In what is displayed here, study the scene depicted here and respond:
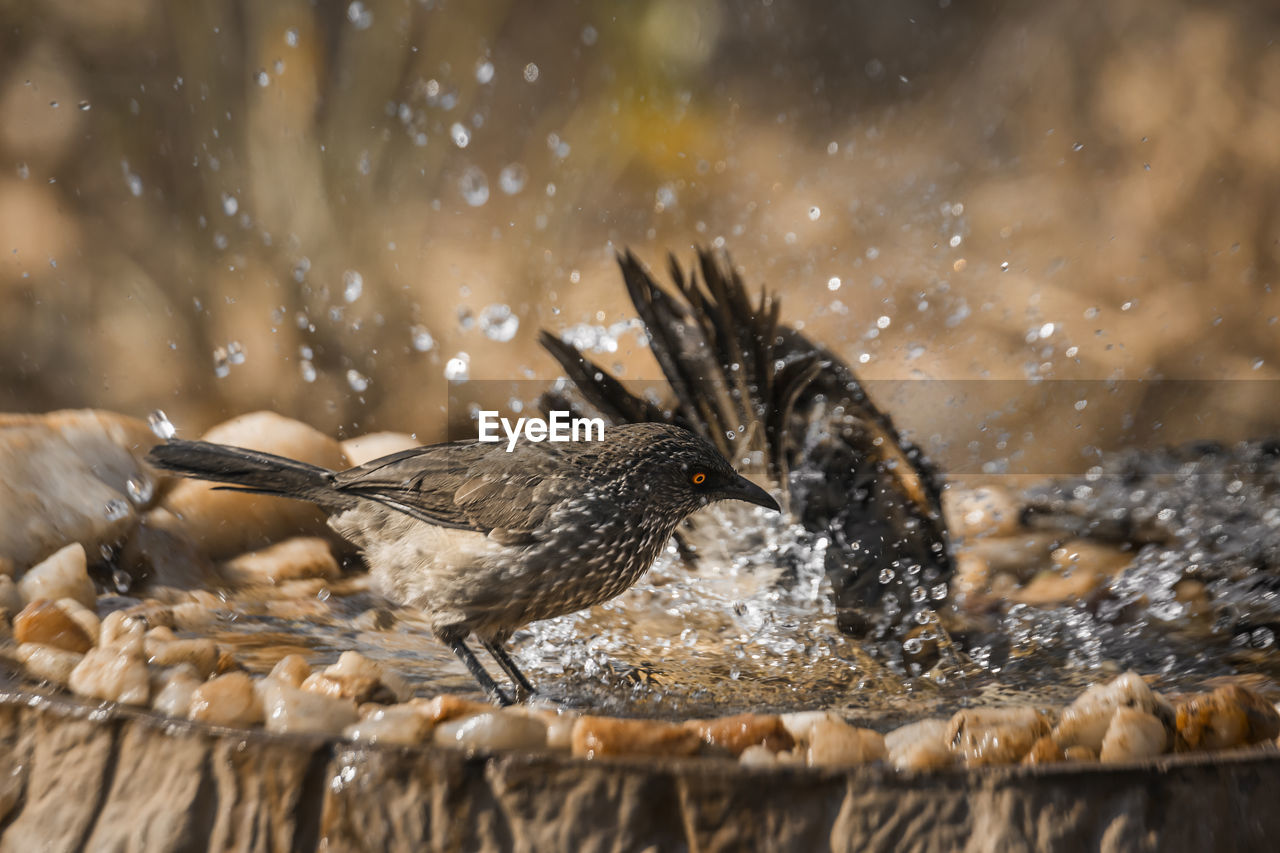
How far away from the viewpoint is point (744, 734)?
3.15 feet

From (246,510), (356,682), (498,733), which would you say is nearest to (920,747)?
(498,733)

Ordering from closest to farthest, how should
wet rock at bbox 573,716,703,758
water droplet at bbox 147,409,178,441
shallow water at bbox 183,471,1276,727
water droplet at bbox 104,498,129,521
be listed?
wet rock at bbox 573,716,703,758 → shallow water at bbox 183,471,1276,727 → water droplet at bbox 104,498,129,521 → water droplet at bbox 147,409,178,441

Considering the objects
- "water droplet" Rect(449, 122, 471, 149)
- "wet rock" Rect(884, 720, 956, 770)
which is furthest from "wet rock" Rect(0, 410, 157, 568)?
"wet rock" Rect(884, 720, 956, 770)

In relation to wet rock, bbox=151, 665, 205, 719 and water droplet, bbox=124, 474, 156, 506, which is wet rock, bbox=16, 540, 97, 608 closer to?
water droplet, bbox=124, 474, 156, 506

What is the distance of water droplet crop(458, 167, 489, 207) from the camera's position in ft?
7.25

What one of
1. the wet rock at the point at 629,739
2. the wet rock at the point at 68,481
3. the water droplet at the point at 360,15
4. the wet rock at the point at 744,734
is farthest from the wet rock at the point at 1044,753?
the water droplet at the point at 360,15

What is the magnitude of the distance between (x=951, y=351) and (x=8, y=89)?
7.46 feet

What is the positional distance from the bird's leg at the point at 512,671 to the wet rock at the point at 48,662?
513mm

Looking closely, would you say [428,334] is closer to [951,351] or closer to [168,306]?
[168,306]

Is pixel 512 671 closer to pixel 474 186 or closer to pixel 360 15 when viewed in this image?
pixel 474 186

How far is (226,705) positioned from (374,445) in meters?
1.01

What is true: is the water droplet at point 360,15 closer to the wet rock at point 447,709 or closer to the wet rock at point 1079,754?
the wet rock at point 447,709

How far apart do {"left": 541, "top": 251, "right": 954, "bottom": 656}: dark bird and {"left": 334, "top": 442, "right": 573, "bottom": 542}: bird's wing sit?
264mm

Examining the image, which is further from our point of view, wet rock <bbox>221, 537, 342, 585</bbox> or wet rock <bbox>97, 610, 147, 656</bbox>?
wet rock <bbox>221, 537, 342, 585</bbox>
